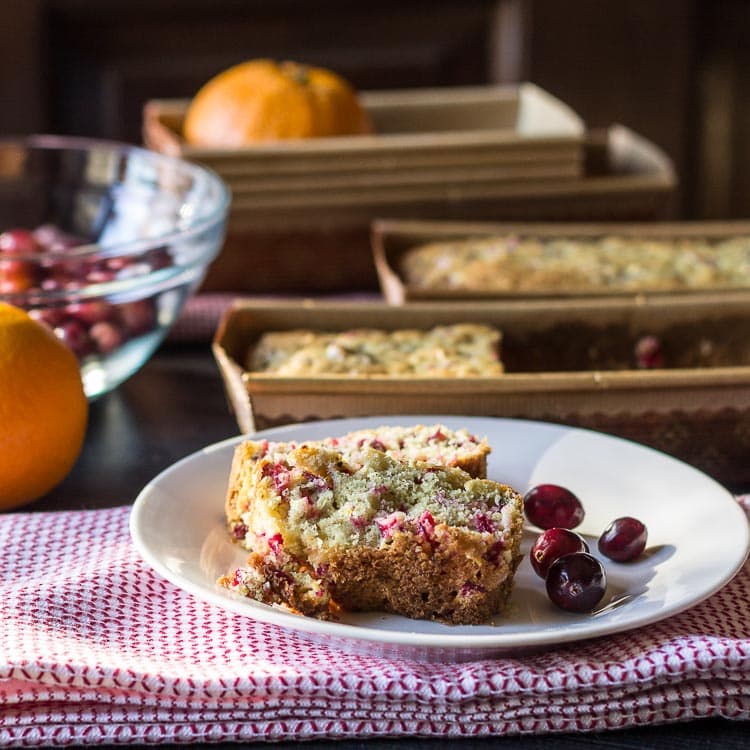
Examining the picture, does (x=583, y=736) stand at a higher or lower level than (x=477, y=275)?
lower

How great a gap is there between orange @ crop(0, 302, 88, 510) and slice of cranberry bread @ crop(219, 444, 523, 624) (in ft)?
0.96

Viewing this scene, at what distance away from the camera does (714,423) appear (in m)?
1.27

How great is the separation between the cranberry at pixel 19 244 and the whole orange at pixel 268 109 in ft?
1.81

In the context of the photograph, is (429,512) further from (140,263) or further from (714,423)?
(140,263)

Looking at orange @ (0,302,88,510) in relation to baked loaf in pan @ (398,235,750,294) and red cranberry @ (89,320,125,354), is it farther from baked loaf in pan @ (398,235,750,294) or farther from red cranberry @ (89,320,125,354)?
baked loaf in pan @ (398,235,750,294)

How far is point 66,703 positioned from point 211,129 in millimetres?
1357

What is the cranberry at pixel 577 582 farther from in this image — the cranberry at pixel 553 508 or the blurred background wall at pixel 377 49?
the blurred background wall at pixel 377 49

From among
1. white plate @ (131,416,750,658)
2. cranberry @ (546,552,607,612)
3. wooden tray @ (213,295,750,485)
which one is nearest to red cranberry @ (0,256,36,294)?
wooden tray @ (213,295,750,485)

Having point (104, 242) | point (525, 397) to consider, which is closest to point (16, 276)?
point (104, 242)

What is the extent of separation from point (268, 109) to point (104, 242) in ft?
1.40

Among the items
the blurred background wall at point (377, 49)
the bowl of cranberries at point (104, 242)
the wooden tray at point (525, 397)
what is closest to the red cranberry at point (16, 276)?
the bowl of cranberries at point (104, 242)

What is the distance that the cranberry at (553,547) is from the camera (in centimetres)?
101

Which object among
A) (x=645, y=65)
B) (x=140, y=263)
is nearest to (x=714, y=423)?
(x=140, y=263)

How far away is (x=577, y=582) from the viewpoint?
3.13 feet
